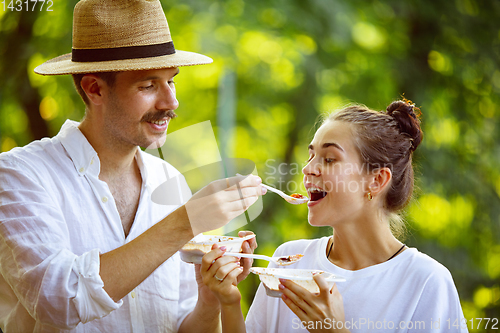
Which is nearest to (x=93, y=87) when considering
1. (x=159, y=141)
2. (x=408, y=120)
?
(x=159, y=141)

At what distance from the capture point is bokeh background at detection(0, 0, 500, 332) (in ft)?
10.8

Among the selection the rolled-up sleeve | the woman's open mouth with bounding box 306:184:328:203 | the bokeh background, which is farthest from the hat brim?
the bokeh background

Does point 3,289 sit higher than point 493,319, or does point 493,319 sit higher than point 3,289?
point 3,289

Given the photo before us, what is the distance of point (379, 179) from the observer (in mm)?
1824

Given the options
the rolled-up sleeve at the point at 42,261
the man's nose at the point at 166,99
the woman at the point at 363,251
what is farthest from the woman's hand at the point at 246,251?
the man's nose at the point at 166,99

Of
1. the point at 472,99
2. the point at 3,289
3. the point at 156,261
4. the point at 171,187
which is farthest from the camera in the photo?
the point at 472,99

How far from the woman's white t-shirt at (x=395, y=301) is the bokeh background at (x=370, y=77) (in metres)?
1.67

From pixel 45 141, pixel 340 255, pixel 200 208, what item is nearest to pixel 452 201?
pixel 340 255

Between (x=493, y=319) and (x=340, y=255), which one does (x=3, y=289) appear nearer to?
(x=340, y=255)

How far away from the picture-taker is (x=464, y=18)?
335cm

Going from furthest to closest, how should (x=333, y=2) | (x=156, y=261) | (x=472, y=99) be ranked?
(x=472, y=99) → (x=333, y=2) → (x=156, y=261)

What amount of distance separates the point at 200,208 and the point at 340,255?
0.76 metres

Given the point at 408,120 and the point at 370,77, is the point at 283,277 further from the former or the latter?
the point at 370,77

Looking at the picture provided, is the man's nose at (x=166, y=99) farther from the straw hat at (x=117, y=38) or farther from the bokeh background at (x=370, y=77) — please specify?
the bokeh background at (x=370, y=77)
